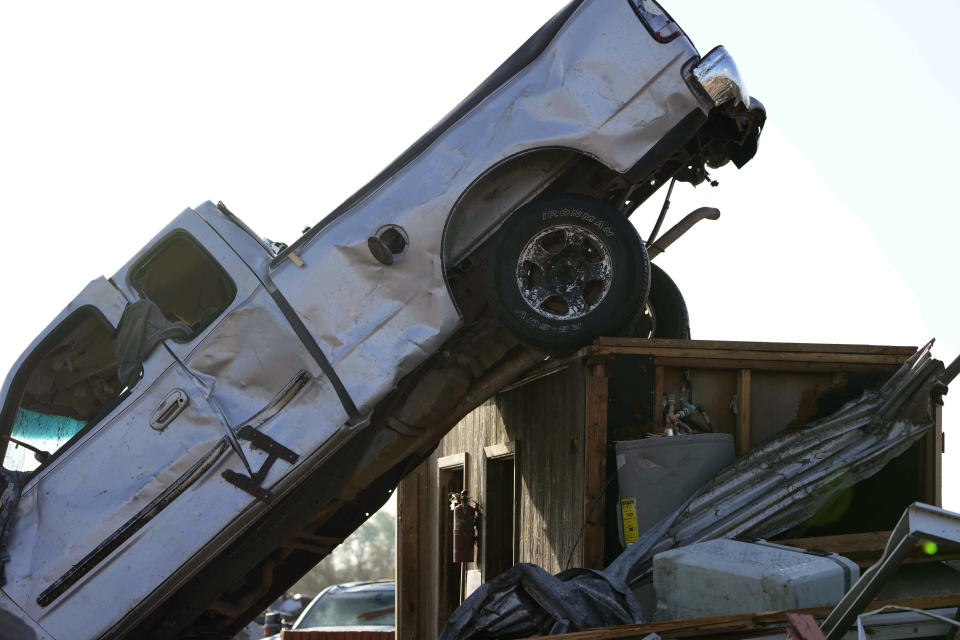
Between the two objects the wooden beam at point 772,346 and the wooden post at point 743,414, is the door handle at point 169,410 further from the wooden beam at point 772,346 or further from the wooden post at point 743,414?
the wooden post at point 743,414

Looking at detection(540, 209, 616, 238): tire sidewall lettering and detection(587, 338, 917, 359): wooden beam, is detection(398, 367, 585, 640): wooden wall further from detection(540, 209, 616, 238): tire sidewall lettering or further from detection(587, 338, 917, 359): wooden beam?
detection(540, 209, 616, 238): tire sidewall lettering

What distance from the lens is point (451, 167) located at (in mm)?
6309

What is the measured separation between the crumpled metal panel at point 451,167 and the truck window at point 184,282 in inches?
17.5

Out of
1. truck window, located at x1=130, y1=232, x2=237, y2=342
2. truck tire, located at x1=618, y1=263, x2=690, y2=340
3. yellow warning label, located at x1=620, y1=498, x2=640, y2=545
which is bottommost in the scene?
yellow warning label, located at x1=620, y1=498, x2=640, y2=545

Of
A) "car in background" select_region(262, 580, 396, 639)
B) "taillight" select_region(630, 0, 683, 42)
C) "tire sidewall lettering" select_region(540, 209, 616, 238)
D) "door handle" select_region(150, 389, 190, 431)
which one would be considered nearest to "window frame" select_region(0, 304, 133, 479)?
"door handle" select_region(150, 389, 190, 431)

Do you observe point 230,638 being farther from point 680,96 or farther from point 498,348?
point 680,96

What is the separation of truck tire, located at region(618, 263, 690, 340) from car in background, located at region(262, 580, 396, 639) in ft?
21.0

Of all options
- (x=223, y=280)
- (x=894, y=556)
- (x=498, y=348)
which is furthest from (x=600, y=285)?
(x=894, y=556)

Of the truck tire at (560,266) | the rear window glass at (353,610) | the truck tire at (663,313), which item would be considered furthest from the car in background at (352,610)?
the truck tire at (560,266)

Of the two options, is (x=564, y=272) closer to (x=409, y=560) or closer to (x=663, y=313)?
(x=663, y=313)

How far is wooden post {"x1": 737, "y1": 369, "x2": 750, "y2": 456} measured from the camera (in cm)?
705

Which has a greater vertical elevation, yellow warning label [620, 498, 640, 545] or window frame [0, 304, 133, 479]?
window frame [0, 304, 133, 479]

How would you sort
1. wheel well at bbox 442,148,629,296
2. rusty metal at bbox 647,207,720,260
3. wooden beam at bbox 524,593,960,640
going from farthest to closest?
rusty metal at bbox 647,207,720,260 → wheel well at bbox 442,148,629,296 → wooden beam at bbox 524,593,960,640

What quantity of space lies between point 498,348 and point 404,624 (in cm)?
491
